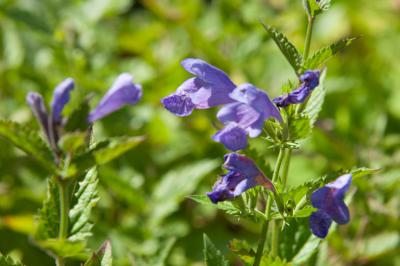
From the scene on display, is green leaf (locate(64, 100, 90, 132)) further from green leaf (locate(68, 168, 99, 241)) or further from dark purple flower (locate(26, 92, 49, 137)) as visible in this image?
green leaf (locate(68, 168, 99, 241))

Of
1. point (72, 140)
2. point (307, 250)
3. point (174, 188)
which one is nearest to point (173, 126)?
point (174, 188)

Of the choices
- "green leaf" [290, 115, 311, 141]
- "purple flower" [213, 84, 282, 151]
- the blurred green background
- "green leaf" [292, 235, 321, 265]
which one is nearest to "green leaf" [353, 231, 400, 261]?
the blurred green background

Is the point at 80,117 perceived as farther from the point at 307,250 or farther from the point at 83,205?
the point at 307,250

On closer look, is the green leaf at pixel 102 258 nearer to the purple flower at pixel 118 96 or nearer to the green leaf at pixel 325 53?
the purple flower at pixel 118 96

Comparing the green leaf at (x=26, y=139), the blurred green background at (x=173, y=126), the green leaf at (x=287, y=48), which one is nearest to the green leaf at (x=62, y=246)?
the green leaf at (x=26, y=139)

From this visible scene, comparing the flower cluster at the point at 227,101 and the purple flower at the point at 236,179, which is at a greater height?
the flower cluster at the point at 227,101

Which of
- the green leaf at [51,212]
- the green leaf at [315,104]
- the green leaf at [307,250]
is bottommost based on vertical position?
the green leaf at [307,250]
